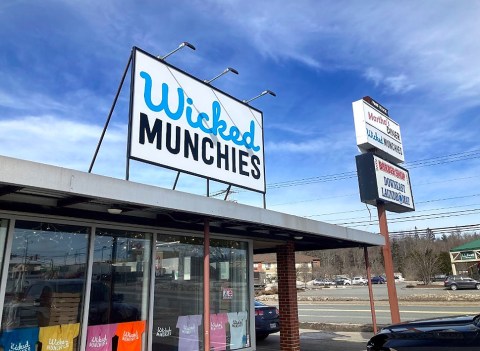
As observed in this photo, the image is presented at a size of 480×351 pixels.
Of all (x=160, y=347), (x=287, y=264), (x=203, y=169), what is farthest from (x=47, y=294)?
(x=287, y=264)

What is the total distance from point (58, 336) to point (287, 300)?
576 centimetres

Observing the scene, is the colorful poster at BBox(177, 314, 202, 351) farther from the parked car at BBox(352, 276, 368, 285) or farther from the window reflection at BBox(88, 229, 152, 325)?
the parked car at BBox(352, 276, 368, 285)

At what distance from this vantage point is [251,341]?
27.5ft

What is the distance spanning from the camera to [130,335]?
6.22 meters

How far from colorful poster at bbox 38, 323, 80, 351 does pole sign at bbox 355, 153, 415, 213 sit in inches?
334

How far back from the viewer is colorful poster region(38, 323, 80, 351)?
5277 millimetres

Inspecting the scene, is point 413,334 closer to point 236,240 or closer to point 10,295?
point 236,240

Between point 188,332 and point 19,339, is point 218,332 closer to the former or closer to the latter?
point 188,332

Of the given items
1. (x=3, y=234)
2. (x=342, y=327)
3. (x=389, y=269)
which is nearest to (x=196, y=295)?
(x=3, y=234)

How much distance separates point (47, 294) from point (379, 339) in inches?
173

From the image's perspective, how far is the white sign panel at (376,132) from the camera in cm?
1179

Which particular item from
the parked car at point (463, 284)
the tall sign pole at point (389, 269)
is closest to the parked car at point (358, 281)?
the parked car at point (463, 284)

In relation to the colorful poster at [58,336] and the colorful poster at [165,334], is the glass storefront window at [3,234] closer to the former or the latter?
the colorful poster at [58,336]

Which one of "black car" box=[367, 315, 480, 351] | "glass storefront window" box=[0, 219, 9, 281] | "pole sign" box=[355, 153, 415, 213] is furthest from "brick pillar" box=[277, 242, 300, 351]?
"glass storefront window" box=[0, 219, 9, 281]
